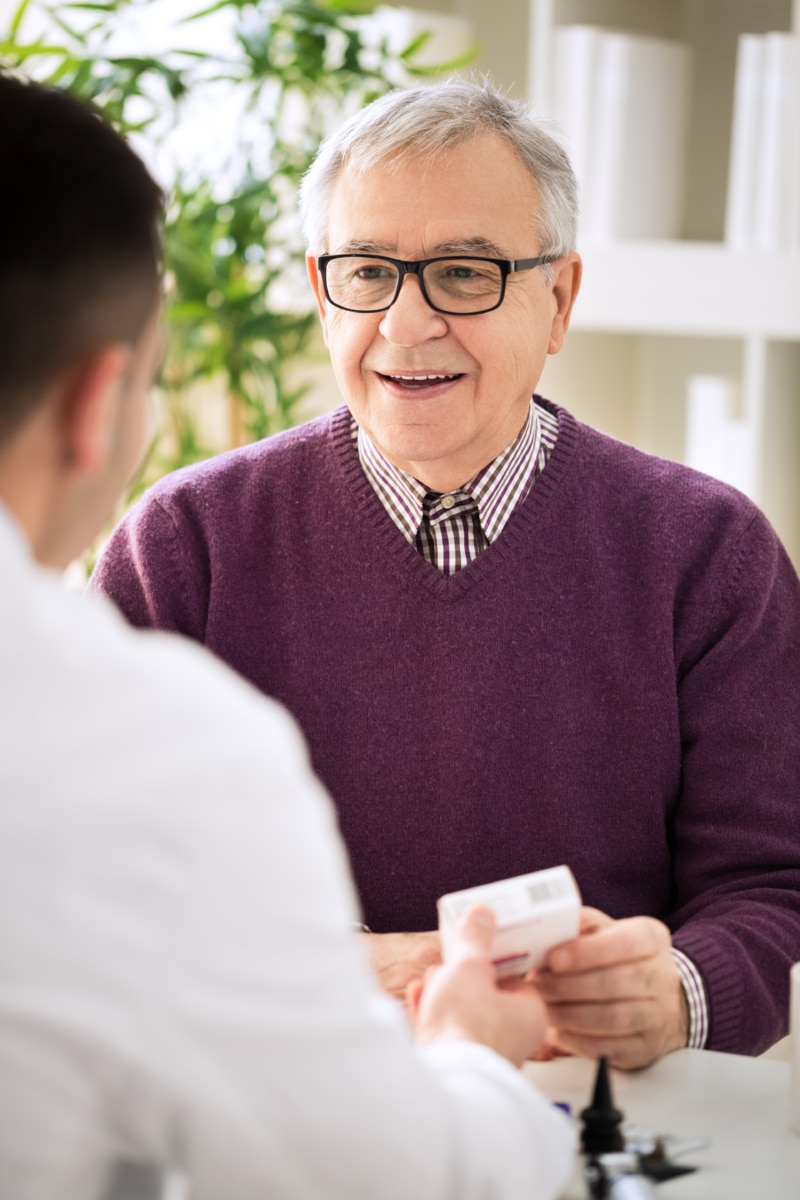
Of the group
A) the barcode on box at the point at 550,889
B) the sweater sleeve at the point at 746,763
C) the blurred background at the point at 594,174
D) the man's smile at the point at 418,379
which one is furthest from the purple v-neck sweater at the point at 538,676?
the blurred background at the point at 594,174

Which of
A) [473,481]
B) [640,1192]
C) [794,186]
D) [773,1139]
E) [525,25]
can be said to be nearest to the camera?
[640,1192]

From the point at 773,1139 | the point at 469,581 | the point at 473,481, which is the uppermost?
the point at 473,481

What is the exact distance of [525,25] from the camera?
295 centimetres

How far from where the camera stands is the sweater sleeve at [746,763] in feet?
4.55

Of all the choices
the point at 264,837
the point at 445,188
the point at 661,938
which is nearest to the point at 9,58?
the point at 445,188

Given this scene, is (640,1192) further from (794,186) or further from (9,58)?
(9,58)

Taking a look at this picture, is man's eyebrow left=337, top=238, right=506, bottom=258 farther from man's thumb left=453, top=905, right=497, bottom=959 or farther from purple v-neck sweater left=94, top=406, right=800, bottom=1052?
man's thumb left=453, top=905, right=497, bottom=959

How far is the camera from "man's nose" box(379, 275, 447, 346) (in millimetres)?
1580

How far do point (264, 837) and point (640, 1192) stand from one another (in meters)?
0.42

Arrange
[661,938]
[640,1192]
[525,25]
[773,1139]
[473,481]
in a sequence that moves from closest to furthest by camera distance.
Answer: [640,1192] < [773,1139] < [661,938] < [473,481] < [525,25]

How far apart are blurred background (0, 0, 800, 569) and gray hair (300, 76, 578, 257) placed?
2.66 ft

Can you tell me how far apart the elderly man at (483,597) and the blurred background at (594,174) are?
0.87 meters

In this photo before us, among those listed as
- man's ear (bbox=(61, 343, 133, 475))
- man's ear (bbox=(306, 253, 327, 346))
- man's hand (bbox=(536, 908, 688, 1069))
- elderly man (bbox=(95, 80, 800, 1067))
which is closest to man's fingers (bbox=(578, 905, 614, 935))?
man's hand (bbox=(536, 908, 688, 1069))

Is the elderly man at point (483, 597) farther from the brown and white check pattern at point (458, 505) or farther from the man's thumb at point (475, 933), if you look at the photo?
the man's thumb at point (475, 933)
